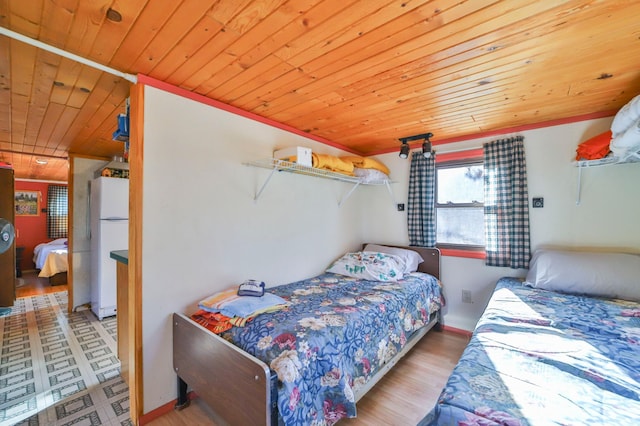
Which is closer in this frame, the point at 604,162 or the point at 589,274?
the point at 589,274

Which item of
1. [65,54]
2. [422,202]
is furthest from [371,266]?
[65,54]

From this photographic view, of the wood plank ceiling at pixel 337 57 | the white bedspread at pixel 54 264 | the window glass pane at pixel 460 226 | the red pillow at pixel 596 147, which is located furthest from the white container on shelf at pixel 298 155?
the white bedspread at pixel 54 264

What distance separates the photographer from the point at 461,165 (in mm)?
3184

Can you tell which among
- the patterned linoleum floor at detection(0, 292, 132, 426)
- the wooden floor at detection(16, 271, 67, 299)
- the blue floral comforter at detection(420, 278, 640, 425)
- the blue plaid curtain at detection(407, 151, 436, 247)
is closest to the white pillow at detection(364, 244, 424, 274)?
the blue plaid curtain at detection(407, 151, 436, 247)

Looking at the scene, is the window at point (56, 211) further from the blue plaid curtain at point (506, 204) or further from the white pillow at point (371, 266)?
the blue plaid curtain at point (506, 204)

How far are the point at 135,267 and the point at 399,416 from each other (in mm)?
2004

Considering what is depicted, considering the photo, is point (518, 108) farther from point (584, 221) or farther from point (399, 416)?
point (399, 416)

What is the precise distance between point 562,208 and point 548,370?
207cm

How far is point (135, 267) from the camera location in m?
1.74

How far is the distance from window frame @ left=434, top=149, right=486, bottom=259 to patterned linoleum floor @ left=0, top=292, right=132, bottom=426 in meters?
3.28

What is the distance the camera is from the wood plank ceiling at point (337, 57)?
3.97ft

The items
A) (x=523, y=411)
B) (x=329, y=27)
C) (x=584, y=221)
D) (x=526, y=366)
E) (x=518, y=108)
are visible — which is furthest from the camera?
(x=584, y=221)

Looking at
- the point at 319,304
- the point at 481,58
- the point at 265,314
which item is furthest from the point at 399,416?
the point at 481,58

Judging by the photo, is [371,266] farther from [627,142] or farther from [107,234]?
[107,234]
